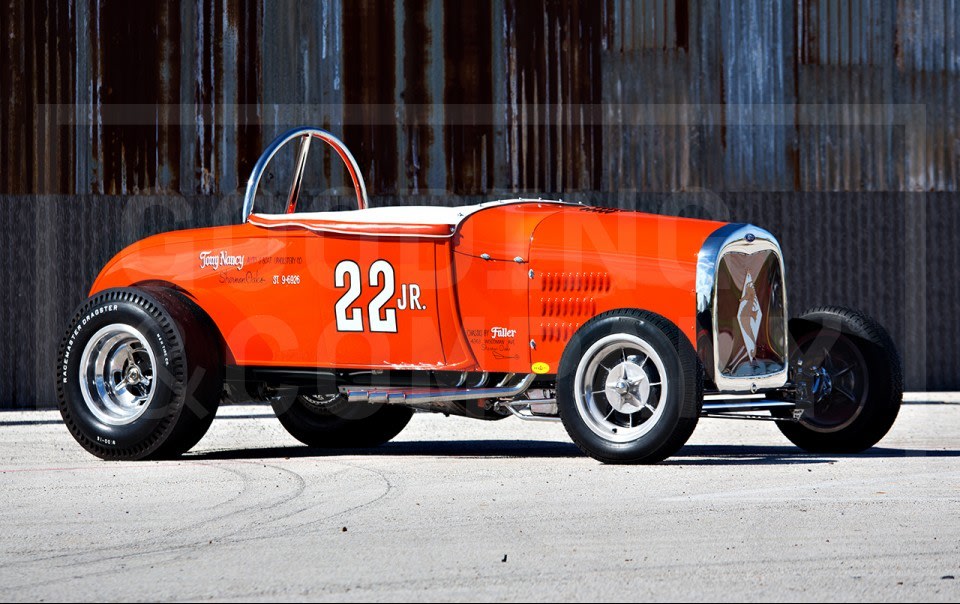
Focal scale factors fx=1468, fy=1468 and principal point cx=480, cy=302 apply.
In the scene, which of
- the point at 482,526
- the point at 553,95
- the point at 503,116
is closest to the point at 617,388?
the point at 482,526

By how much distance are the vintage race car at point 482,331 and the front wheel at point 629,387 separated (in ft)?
0.04

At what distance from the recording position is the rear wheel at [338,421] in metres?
10.5

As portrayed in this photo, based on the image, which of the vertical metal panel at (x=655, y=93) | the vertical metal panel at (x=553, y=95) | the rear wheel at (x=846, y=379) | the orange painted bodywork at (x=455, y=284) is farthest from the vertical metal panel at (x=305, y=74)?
the rear wheel at (x=846, y=379)

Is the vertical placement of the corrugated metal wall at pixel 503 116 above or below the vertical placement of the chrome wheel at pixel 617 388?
above

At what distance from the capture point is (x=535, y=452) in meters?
9.86

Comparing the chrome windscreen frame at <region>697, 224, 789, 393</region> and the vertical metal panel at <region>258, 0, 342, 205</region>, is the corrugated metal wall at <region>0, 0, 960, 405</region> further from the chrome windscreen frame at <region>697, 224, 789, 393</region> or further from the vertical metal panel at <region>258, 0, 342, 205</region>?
the chrome windscreen frame at <region>697, 224, 789, 393</region>

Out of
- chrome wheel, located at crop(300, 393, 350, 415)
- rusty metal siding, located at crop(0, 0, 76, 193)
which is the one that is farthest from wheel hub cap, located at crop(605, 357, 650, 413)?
rusty metal siding, located at crop(0, 0, 76, 193)

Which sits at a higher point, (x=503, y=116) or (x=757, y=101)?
(x=757, y=101)

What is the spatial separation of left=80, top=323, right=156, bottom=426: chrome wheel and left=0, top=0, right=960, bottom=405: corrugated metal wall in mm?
7670

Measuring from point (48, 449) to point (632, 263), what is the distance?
4.48 metres

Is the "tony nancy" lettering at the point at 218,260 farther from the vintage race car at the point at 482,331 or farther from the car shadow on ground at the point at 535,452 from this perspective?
the car shadow on ground at the point at 535,452

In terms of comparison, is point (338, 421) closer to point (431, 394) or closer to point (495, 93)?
point (431, 394)

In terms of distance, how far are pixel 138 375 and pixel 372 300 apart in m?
1.66

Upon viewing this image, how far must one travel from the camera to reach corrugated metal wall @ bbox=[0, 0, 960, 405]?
17.1m
